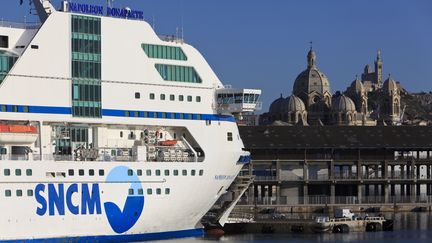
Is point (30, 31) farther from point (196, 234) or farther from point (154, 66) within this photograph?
point (196, 234)

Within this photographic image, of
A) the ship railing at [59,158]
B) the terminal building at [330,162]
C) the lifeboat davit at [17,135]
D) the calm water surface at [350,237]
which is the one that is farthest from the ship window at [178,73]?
the terminal building at [330,162]

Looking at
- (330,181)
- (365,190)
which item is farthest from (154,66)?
(365,190)

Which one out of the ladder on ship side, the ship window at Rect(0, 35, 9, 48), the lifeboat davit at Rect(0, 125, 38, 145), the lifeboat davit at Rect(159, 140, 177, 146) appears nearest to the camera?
the lifeboat davit at Rect(0, 125, 38, 145)

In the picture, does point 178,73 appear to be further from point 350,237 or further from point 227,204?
point 350,237

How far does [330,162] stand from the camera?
337ft

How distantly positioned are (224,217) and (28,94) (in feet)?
59.6

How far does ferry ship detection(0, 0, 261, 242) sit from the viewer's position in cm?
5181

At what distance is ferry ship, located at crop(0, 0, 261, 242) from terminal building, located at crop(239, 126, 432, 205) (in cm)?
4053

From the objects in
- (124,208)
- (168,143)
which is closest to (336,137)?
(168,143)

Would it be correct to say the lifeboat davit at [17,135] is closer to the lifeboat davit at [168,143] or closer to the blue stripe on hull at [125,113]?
the blue stripe on hull at [125,113]

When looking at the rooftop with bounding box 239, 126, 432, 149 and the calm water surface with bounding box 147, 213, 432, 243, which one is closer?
the calm water surface with bounding box 147, 213, 432, 243

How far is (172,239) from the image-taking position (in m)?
57.7

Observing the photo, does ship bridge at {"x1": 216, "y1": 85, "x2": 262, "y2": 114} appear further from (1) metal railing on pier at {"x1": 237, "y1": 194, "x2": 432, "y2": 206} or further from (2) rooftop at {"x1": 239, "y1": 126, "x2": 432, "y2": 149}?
(2) rooftop at {"x1": 239, "y1": 126, "x2": 432, "y2": 149}

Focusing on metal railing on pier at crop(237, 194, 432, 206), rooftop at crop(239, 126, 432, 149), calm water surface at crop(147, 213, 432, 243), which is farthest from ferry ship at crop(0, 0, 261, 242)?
rooftop at crop(239, 126, 432, 149)
